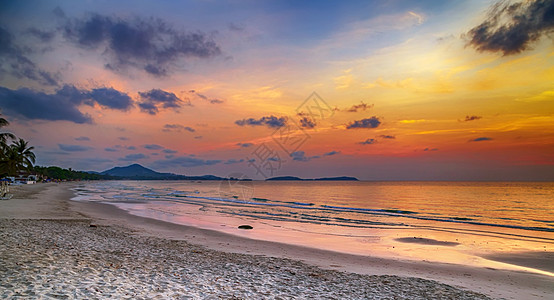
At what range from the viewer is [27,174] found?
125 meters

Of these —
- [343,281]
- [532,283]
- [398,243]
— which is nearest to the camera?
[343,281]

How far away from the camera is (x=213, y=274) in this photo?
9.09 meters

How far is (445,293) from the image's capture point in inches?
339

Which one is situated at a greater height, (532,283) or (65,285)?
(65,285)

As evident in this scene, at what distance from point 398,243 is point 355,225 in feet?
25.9

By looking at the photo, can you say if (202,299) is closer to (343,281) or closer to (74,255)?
(343,281)

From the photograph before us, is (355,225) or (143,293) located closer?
(143,293)

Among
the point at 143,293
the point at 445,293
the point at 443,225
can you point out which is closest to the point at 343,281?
the point at 445,293

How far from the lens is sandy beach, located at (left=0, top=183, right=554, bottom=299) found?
7.19 metres

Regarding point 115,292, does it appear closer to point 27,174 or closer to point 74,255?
point 74,255

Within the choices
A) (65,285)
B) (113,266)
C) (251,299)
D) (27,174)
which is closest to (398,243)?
(251,299)

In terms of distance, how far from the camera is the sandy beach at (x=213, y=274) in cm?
719

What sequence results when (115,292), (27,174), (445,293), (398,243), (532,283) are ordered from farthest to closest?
(27,174)
(398,243)
(532,283)
(445,293)
(115,292)

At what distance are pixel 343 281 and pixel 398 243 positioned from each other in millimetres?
10780
